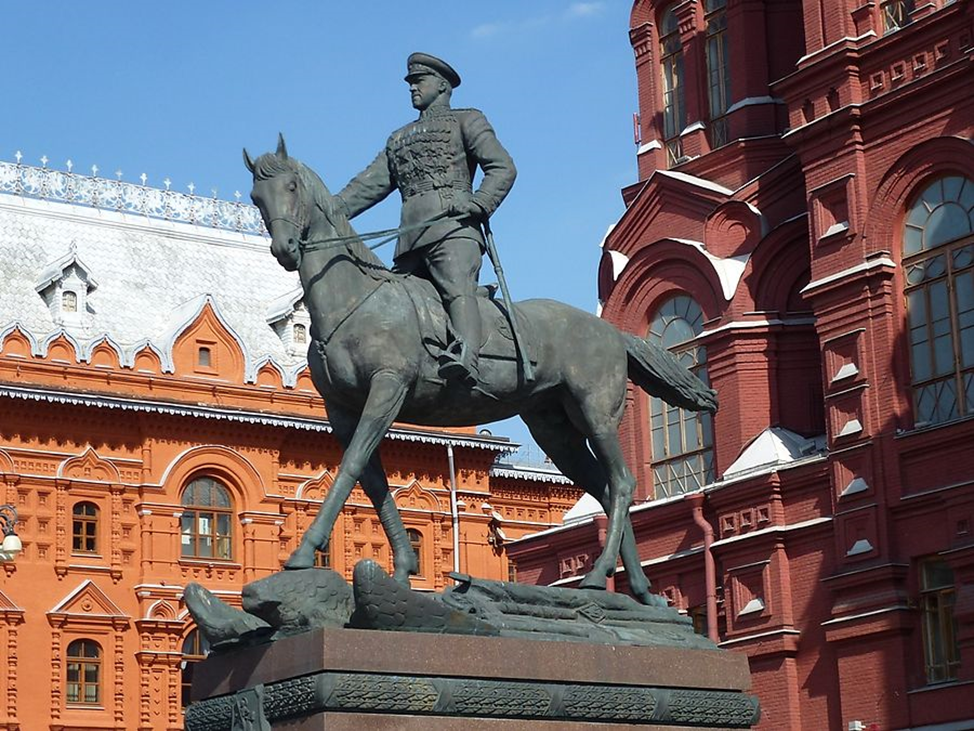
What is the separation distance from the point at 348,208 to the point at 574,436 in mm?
2207

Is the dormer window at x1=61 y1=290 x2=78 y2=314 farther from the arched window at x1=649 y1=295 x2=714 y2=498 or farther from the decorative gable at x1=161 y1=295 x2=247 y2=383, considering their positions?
the arched window at x1=649 y1=295 x2=714 y2=498

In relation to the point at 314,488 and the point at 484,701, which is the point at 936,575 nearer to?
the point at 484,701

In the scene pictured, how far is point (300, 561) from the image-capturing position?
11.1 meters

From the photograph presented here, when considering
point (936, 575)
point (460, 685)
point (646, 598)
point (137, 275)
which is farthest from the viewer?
point (137, 275)

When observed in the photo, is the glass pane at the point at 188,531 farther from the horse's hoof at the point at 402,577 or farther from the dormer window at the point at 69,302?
the horse's hoof at the point at 402,577

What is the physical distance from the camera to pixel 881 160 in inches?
1127


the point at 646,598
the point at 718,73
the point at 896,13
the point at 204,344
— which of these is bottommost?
the point at 646,598

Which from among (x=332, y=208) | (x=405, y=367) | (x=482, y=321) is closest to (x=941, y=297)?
(x=482, y=321)

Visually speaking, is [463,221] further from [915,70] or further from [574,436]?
[915,70]

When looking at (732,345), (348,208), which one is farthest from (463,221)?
(732,345)

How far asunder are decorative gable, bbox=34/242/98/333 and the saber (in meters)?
31.8

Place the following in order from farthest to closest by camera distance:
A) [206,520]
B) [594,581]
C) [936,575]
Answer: [206,520] < [936,575] < [594,581]

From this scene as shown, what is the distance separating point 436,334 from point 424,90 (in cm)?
181

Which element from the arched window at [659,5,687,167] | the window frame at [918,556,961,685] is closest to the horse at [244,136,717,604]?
the window frame at [918,556,961,685]
